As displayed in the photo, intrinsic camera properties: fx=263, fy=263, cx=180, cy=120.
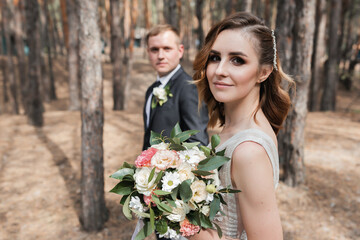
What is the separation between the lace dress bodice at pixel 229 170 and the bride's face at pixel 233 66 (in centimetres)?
23


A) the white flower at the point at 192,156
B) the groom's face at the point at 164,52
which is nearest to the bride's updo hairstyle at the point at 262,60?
the white flower at the point at 192,156

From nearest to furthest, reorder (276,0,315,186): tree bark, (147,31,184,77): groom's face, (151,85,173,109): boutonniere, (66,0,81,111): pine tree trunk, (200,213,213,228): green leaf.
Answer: (200,213,213,228): green leaf
(151,85,173,109): boutonniere
(147,31,184,77): groom's face
(276,0,315,186): tree bark
(66,0,81,111): pine tree trunk

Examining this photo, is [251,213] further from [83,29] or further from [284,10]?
[284,10]

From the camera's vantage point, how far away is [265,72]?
1.49 metres

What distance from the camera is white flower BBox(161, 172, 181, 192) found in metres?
1.27

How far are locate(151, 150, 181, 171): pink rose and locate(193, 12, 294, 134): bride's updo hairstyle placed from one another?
23.4 inches

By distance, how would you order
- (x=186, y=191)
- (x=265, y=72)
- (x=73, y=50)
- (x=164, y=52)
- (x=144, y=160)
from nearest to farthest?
(x=186, y=191), (x=144, y=160), (x=265, y=72), (x=164, y=52), (x=73, y=50)

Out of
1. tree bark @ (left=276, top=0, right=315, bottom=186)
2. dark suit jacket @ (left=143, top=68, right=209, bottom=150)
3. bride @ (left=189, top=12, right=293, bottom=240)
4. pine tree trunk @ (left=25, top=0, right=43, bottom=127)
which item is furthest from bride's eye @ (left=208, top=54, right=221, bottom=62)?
pine tree trunk @ (left=25, top=0, right=43, bottom=127)

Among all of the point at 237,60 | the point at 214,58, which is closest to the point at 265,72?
the point at 237,60

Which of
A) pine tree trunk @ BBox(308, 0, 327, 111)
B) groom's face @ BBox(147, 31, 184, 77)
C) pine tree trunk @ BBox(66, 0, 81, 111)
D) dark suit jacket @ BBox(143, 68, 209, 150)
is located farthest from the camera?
pine tree trunk @ BBox(66, 0, 81, 111)

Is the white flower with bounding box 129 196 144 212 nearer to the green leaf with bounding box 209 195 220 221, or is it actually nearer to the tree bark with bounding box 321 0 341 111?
the green leaf with bounding box 209 195 220 221

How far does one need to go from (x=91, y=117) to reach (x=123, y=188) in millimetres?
2921

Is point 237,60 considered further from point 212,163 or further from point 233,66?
A: point 212,163

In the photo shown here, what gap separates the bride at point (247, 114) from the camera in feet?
3.98
